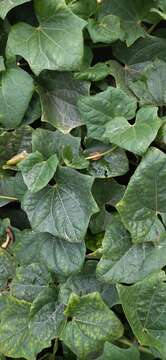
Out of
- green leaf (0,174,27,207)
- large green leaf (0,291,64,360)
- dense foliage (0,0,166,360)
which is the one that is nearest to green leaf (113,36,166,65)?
dense foliage (0,0,166,360)

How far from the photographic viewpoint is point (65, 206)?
4.65ft

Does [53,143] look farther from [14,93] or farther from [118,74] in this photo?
[118,74]

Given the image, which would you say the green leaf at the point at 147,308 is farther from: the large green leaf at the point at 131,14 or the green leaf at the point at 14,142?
the large green leaf at the point at 131,14

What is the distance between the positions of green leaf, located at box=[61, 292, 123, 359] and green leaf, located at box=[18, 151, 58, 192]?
0.88 feet

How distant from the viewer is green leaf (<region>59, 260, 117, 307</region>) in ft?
4.72

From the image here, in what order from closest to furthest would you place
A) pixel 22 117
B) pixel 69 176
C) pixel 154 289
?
pixel 154 289 < pixel 69 176 < pixel 22 117

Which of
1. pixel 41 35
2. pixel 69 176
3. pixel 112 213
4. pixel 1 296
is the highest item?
pixel 41 35

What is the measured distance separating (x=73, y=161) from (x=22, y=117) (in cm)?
19

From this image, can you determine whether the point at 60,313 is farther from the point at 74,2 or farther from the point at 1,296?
the point at 74,2

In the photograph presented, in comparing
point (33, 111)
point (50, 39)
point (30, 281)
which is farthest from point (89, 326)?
point (50, 39)

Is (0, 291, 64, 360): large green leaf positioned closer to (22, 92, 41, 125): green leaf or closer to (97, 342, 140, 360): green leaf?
(97, 342, 140, 360): green leaf

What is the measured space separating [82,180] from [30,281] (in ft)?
0.98

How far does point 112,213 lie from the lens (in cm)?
154

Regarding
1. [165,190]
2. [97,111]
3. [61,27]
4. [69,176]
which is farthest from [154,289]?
[61,27]
